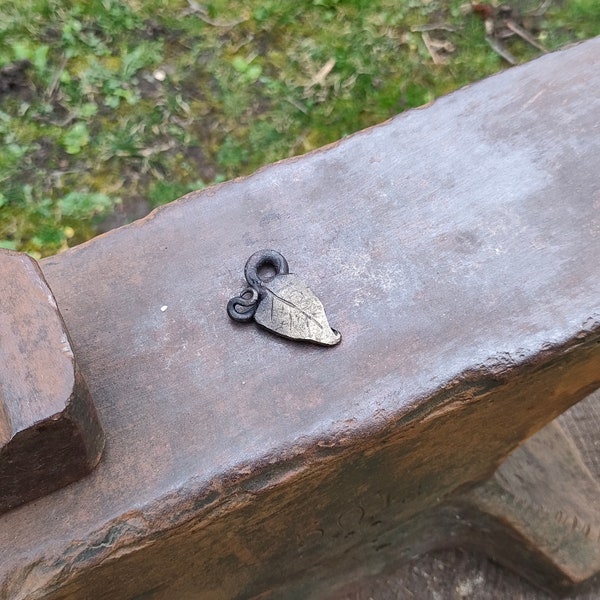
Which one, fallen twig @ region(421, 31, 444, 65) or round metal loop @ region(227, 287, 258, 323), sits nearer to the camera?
round metal loop @ region(227, 287, 258, 323)

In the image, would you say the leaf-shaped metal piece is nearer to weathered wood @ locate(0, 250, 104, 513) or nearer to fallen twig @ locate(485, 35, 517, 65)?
weathered wood @ locate(0, 250, 104, 513)

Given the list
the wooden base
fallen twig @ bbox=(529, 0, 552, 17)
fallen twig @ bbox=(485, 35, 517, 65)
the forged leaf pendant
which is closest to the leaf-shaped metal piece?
the forged leaf pendant

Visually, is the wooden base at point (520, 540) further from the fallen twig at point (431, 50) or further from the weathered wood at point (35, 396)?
the fallen twig at point (431, 50)

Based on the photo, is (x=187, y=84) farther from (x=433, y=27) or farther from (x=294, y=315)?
(x=294, y=315)

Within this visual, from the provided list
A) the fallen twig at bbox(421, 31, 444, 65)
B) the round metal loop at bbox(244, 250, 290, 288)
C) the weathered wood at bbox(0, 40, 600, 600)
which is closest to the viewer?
the weathered wood at bbox(0, 40, 600, 600)

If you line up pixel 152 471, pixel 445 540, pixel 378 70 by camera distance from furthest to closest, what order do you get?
pixel 378 70 < pixel 445 540 < pixel 152 471

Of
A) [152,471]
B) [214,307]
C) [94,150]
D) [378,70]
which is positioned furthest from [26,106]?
[152,471]

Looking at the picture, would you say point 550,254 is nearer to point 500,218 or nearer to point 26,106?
point 500,218

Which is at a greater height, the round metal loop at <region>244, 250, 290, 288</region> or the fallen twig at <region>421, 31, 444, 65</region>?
the round metal loop at <region>244, 250, 290, 288</region>
